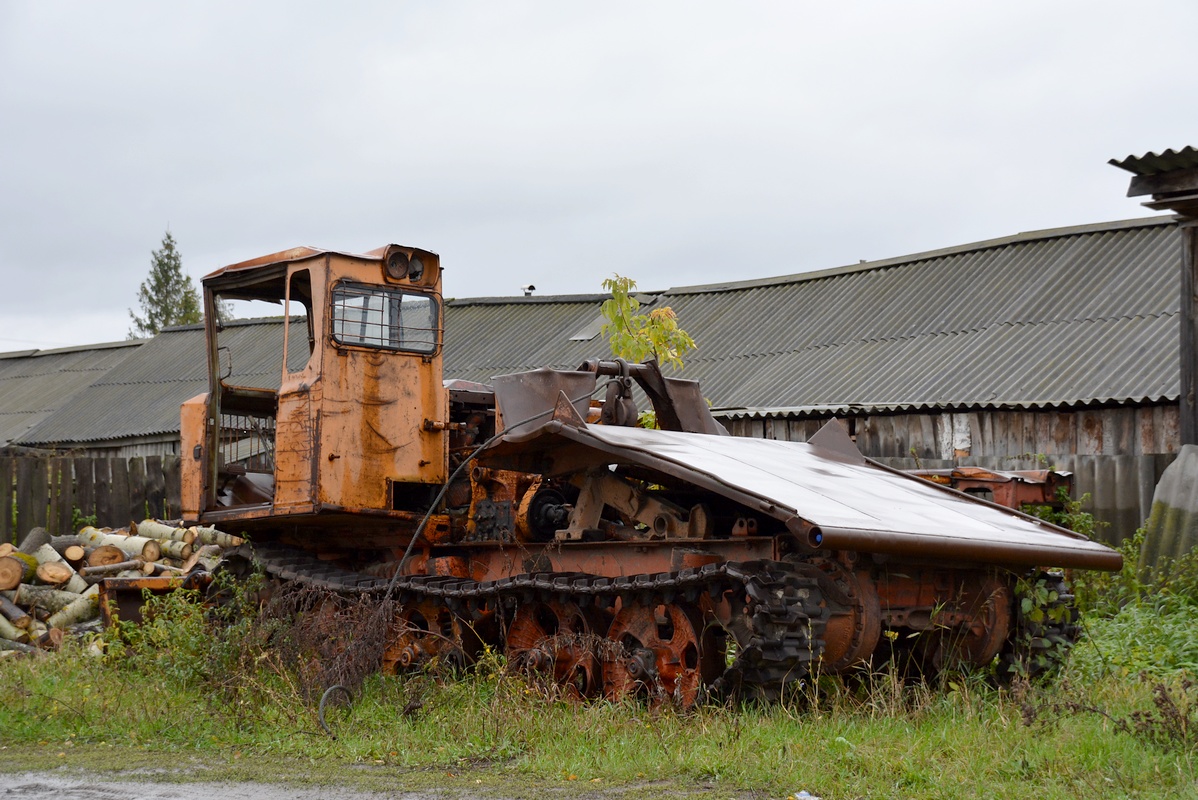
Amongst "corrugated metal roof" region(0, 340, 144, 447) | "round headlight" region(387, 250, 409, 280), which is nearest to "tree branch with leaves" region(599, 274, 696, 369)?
"round headlight" region(387, 250, 409, 280)

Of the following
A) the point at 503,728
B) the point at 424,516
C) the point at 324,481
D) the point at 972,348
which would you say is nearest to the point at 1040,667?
the point at 503,728

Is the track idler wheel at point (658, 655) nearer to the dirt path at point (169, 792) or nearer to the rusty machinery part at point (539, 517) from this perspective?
the rusty machinery part at point (539, 517)

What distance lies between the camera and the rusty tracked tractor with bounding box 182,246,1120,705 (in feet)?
23.6

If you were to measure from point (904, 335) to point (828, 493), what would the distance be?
1531 centimetres

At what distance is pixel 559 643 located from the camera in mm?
7793

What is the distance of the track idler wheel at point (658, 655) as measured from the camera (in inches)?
287

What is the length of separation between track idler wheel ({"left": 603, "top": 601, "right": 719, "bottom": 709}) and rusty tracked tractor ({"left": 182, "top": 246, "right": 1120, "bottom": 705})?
0.02 metres

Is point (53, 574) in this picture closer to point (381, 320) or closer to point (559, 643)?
point (381, 320)

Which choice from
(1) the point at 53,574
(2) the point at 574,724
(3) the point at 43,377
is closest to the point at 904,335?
(1) the point at 53,574

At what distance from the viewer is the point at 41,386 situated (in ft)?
121

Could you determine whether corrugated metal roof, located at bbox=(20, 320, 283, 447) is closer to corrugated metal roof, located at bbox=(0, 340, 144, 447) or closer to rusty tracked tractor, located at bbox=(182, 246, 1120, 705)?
corrugated metal roof, located at bbox=(0, 340, 144, 447)

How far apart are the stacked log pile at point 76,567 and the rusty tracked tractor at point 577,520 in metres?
2.68

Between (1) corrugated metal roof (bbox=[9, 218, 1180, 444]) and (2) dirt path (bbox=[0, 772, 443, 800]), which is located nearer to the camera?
(2) dirt path (bbox=[0, 772, 443, 800])

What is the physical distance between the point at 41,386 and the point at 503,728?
110 feet
